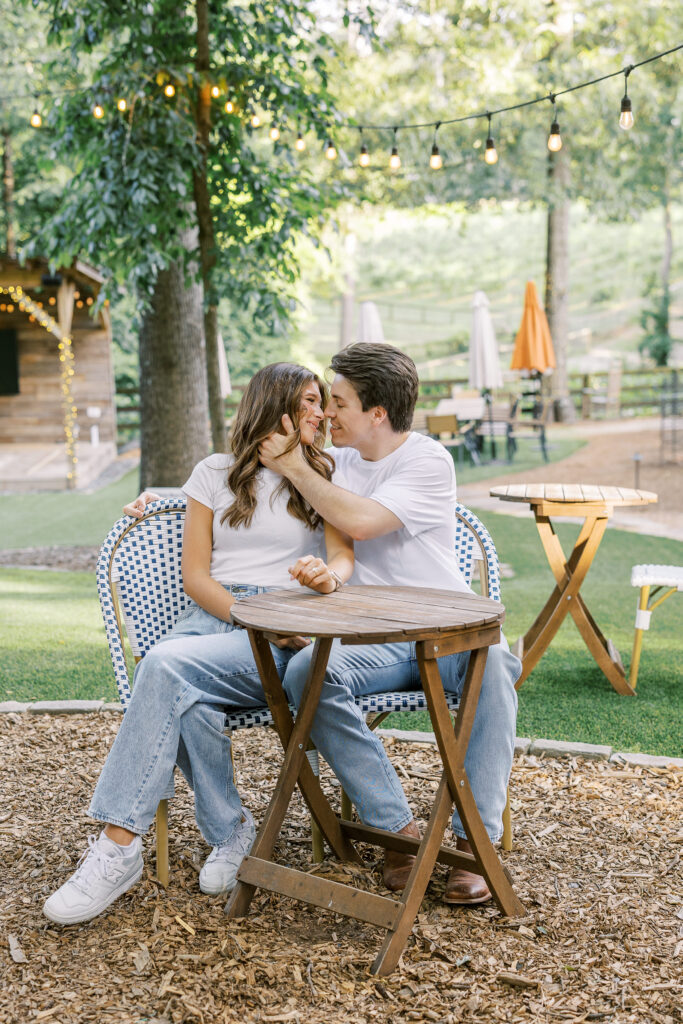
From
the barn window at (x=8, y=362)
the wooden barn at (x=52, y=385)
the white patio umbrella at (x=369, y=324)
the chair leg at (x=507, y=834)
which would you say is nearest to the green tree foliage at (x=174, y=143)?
the chair leg at (x=507, y=834)

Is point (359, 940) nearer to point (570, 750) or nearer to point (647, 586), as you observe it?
point (570, 750)

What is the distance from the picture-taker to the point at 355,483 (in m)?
2.74

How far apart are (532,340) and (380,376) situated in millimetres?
12021

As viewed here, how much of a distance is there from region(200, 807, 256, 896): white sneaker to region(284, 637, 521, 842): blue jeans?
293mm

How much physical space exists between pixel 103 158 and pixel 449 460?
149 inches

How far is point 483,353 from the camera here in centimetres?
1400

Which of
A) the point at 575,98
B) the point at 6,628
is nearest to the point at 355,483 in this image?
the point at 6,628

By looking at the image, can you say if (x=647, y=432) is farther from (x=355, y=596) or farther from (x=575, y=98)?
(x=355, y=596)

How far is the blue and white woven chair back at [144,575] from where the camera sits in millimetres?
2754

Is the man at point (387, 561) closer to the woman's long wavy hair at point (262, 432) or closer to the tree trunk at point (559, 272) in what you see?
the woman's long wavy hair at point (262, 432)

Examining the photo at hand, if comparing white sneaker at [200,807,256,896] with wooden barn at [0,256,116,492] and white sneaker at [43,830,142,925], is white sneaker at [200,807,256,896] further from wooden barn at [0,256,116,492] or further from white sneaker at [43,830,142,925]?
wooden barn at [0,256,116,492]

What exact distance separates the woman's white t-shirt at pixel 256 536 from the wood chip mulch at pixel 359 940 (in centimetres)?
73

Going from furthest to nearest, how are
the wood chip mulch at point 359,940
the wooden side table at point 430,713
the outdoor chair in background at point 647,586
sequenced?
the outdoor chair in background at point 647,586, the wooden side table at point 430,713, the wood chip mulch at point 359,940

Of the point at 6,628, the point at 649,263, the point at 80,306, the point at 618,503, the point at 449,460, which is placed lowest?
the point at 6,628
